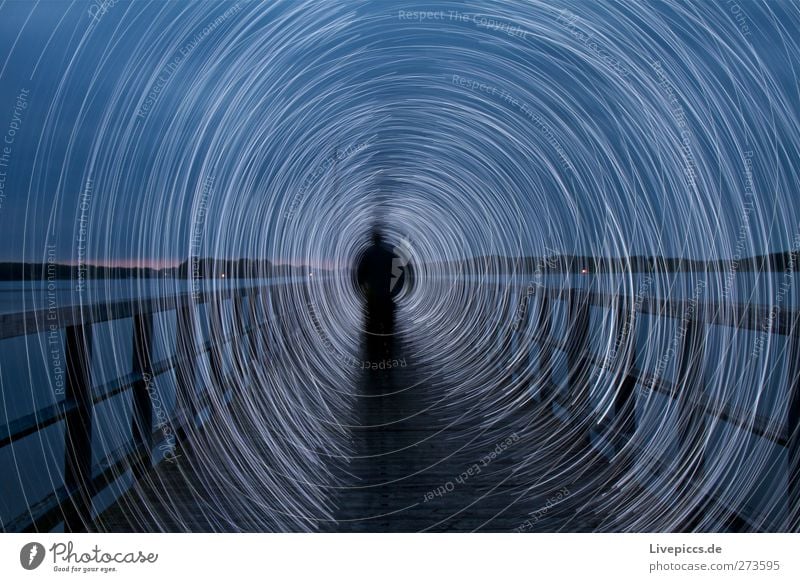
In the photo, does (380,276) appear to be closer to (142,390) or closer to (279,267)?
(279,267)

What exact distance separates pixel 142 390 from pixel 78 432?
0.93m

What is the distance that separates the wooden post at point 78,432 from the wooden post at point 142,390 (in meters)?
→ 0.60

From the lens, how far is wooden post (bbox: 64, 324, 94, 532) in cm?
383

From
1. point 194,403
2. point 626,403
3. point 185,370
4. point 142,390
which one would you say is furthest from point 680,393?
point 185,370

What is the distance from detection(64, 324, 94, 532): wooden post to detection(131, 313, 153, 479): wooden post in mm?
602

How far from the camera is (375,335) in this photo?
12266 mm

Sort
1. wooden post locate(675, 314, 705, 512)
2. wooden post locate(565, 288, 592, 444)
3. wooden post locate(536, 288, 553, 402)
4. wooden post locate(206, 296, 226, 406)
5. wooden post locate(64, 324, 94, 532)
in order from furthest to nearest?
wooden post locate(536, 288, 553, 402) → wooden post locate(565, 288, 592, 444) → wooden post locate(206, 296, 226, 406) → wooden post locate(675, 314, 705, 512) → wooden post locate(64, 324, 94, 532)

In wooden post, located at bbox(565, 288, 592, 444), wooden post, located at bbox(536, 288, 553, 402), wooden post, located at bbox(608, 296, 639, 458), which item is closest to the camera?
wooden post, located at bbox(608, 296, 639, 458)

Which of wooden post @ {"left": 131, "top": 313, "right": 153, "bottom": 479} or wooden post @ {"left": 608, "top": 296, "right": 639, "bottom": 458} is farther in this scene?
wooden post @ {"left": 608, "top": 296, "right": 639, "bottom": 458}

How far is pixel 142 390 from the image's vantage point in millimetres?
4797

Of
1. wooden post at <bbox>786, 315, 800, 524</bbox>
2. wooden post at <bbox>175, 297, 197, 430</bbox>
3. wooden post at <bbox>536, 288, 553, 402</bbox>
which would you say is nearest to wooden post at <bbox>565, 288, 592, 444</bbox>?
wooden post at <bbox>536, 288, 553, 402</bbox>

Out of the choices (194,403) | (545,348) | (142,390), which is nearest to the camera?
(142,390)

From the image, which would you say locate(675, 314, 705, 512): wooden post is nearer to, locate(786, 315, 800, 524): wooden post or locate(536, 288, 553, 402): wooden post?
locate(786, 315, 800, 524): wooden post
